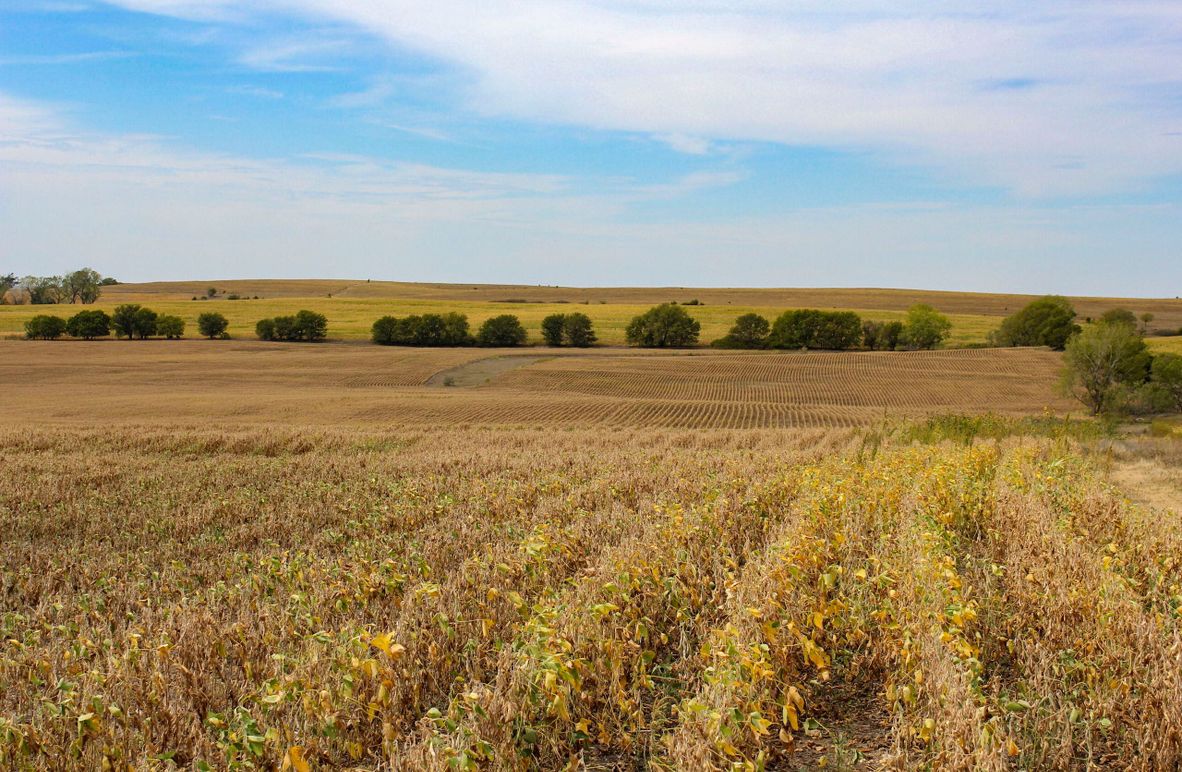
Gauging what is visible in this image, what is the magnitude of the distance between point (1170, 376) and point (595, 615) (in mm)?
56067

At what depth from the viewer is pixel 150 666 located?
Answer: 541cm

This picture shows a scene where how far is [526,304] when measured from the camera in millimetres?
125062

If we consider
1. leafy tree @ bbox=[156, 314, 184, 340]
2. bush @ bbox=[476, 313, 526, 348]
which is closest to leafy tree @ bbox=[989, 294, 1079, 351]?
bush @ bbox=[476, 313, 526, 348]

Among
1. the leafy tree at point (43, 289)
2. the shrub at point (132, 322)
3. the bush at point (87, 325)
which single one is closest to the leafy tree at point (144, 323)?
the shrub at point (132, 322)

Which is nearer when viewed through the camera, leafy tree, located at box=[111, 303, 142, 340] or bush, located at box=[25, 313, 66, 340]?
bush, located at box=[25, 313, 66, 340]

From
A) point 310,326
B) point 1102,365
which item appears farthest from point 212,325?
point 1102,365

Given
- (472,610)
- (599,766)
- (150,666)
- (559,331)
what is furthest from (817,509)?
(559,331)

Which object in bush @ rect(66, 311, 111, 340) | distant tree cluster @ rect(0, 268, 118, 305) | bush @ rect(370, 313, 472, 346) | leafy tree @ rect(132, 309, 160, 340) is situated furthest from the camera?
distant tree cluster @ rect(0, 268, 118, 305)

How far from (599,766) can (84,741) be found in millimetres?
2742

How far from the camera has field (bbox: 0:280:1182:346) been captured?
9806 cm

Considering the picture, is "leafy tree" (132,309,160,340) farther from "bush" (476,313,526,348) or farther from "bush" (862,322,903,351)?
"bush" (862,322,903,351)

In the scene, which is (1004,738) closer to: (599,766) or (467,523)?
(599,766)

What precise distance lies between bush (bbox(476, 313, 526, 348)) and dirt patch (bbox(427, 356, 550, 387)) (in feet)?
40.5

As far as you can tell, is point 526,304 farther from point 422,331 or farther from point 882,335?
point 882,335
